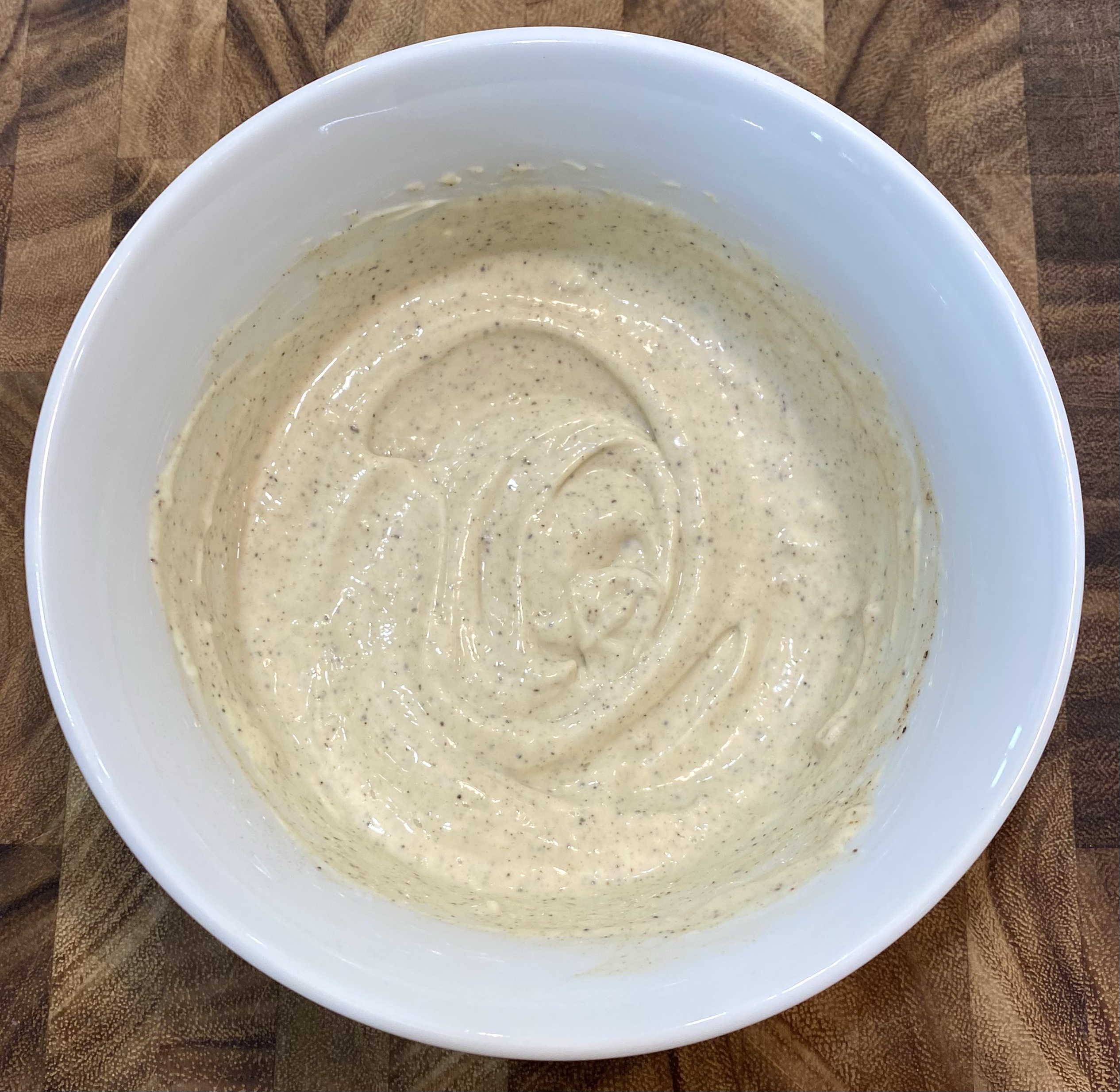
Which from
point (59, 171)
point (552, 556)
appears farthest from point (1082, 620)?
point (59, 171)

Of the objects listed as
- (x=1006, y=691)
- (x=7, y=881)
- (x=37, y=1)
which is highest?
(x=37, y=1)

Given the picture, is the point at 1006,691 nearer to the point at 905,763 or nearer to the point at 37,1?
the point at 905,763

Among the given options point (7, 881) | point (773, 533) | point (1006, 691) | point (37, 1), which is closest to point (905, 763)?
point (1006, 691)

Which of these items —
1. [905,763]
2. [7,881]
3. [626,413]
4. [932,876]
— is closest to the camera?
[932,876]

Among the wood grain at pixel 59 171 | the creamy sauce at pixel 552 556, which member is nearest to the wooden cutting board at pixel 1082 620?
the wood grain at pixel 59 171

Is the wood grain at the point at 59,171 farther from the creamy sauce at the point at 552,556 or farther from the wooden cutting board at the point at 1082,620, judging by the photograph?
the creamy sauce at the point at 552,556

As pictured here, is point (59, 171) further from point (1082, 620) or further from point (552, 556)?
point (1082, 620)
